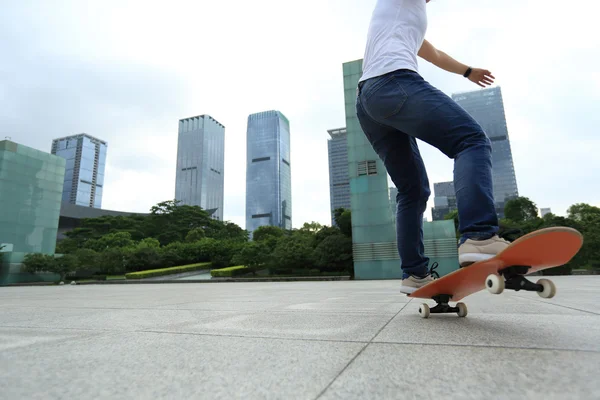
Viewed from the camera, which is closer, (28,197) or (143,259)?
(28,197)

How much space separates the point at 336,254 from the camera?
18312 millimetres

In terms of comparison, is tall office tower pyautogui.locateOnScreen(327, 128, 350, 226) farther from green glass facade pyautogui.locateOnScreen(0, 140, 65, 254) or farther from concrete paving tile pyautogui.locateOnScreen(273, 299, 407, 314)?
concrete paving tile pyautogui.locateOnScreen(273, 299, 407, 314)

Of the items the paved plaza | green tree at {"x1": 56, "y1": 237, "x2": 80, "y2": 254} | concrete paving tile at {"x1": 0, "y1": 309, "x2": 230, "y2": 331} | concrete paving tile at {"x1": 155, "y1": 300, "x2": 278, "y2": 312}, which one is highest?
green tree at {"x1": 56, "y1": 237, "x2": 80, "y2": 254}

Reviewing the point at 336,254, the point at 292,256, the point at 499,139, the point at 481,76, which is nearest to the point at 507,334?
the point at 481,76

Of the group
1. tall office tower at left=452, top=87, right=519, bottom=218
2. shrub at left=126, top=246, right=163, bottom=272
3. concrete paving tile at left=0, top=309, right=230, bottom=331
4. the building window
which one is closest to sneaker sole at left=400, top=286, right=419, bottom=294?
concrete paving tile at left=0, top=309, right=230, bottom=331

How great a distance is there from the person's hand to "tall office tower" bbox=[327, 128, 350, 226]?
98.6 meters

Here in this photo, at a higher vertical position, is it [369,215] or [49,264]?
[369,215]

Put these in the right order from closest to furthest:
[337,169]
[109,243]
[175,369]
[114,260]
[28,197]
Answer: [175,369] < [28,197] < [114,260] < [109,243] < [337,169]

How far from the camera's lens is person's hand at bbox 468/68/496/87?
1921 mm

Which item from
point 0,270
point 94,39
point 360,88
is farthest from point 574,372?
point 0,270

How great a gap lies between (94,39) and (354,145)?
41.9 feet

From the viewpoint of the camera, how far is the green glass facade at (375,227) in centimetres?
1358

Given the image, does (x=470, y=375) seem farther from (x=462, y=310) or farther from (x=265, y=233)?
(x=265, y=233)

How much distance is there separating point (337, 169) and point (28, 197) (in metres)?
86.4
